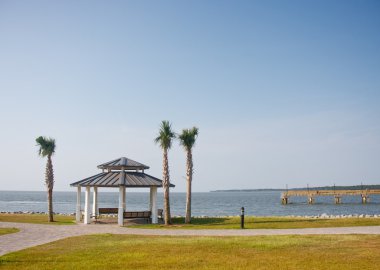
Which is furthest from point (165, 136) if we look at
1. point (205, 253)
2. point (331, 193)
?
point (331, 193)

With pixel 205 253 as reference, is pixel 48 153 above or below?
above

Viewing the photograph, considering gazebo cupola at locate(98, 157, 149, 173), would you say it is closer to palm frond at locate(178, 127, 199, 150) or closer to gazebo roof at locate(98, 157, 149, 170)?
gazebo roof at locate(98, 157, 149, 170)

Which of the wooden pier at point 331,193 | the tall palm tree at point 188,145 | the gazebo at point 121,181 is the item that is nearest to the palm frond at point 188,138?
the tall palm tree at point 188,145

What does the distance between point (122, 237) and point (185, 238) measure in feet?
11.8

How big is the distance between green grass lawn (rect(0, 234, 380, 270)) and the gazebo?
390 inches

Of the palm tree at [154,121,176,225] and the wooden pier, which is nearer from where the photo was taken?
the palm tree at [154,121,176,225]

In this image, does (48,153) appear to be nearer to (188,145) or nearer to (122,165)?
(122,165)

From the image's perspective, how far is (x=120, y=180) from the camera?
99.9ft

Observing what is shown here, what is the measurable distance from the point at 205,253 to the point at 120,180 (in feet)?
53.7

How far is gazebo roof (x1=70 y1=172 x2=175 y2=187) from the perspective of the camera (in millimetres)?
30064

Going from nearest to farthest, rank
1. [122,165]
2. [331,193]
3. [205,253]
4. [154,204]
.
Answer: [205,253] < [154,204] < [122,165] < [331,193]

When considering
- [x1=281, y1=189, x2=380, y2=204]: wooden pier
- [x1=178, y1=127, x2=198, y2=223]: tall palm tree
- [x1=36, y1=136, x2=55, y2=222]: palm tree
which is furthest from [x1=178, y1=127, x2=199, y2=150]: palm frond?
[x1=281, y1=189, x2=380, y2=204]: wooden pier

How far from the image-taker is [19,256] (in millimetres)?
14859

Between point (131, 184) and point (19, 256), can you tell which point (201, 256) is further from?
point (131, 184)
